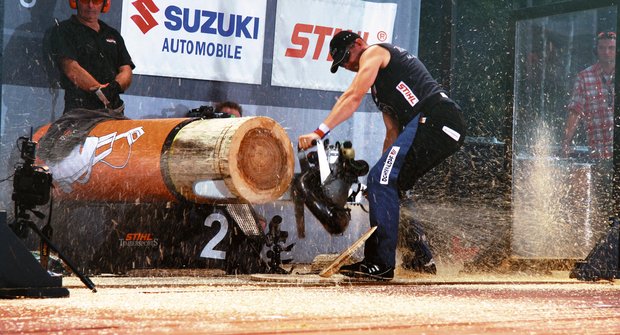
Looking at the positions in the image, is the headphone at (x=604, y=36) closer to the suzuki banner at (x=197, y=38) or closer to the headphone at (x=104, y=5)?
the suzuki banner at (x=197, y=38)

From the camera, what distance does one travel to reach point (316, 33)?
327 inches

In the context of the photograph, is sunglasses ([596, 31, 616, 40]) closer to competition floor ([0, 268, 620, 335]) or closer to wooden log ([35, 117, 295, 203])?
competition floor ([0, 268, 620, 335])

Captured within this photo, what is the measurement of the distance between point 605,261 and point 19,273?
418 cm

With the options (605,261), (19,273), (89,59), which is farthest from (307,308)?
(89,59)

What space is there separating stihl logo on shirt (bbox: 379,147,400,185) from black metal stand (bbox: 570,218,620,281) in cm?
163

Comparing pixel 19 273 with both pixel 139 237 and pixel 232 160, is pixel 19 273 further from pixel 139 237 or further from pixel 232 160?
pixel 232 160

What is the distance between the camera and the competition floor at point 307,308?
2932 millimetres

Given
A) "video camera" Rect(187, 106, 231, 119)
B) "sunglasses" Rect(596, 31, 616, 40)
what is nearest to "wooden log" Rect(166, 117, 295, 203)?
"video camera" Rect(187, 106, 231, 119)

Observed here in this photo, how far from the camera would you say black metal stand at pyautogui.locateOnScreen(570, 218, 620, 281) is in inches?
261

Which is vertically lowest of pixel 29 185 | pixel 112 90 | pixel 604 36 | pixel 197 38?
pixel 29 185

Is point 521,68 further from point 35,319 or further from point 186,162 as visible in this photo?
point 35,319

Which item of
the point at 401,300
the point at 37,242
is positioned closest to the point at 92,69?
the point at 37,242

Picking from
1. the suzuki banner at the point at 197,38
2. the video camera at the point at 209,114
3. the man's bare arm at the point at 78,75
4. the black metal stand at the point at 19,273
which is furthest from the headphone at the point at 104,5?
the black metal stand at the point at 19,273

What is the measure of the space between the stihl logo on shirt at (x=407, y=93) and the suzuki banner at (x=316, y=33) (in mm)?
1907
